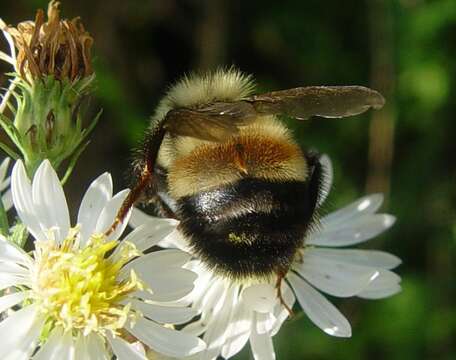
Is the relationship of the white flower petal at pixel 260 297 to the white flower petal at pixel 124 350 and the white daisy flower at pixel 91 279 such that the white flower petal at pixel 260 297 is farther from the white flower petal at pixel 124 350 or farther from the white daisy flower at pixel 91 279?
the white flower petal at pixel 124 350

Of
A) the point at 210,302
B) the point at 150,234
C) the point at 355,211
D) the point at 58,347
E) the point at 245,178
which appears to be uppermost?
the point at 245,178

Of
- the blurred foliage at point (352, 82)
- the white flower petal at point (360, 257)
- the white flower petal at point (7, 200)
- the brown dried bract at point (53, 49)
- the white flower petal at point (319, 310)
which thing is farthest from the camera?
the blurred foliage at point (352, 82)

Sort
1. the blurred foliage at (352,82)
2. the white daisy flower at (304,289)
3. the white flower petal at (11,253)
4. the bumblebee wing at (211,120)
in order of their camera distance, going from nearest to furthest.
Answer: the bumblebee wing at (211,120)
the white flower petal at (11,253)
the white daisy flower at (304,289)
the blurred foliage at (352,82)

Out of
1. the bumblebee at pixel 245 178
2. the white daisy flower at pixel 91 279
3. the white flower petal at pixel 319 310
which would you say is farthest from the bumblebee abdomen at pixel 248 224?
the white flower petal at pixel 319 310

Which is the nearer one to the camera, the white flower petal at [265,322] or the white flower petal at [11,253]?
the white flower petal at [11,253]

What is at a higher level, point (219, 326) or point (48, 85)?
point (48, 85)

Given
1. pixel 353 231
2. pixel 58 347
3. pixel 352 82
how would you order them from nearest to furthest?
pixel 58 347, pixel 353 231, pixel 352 82

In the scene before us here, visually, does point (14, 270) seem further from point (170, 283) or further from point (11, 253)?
point (170, 283)

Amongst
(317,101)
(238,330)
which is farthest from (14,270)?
(317,101)
